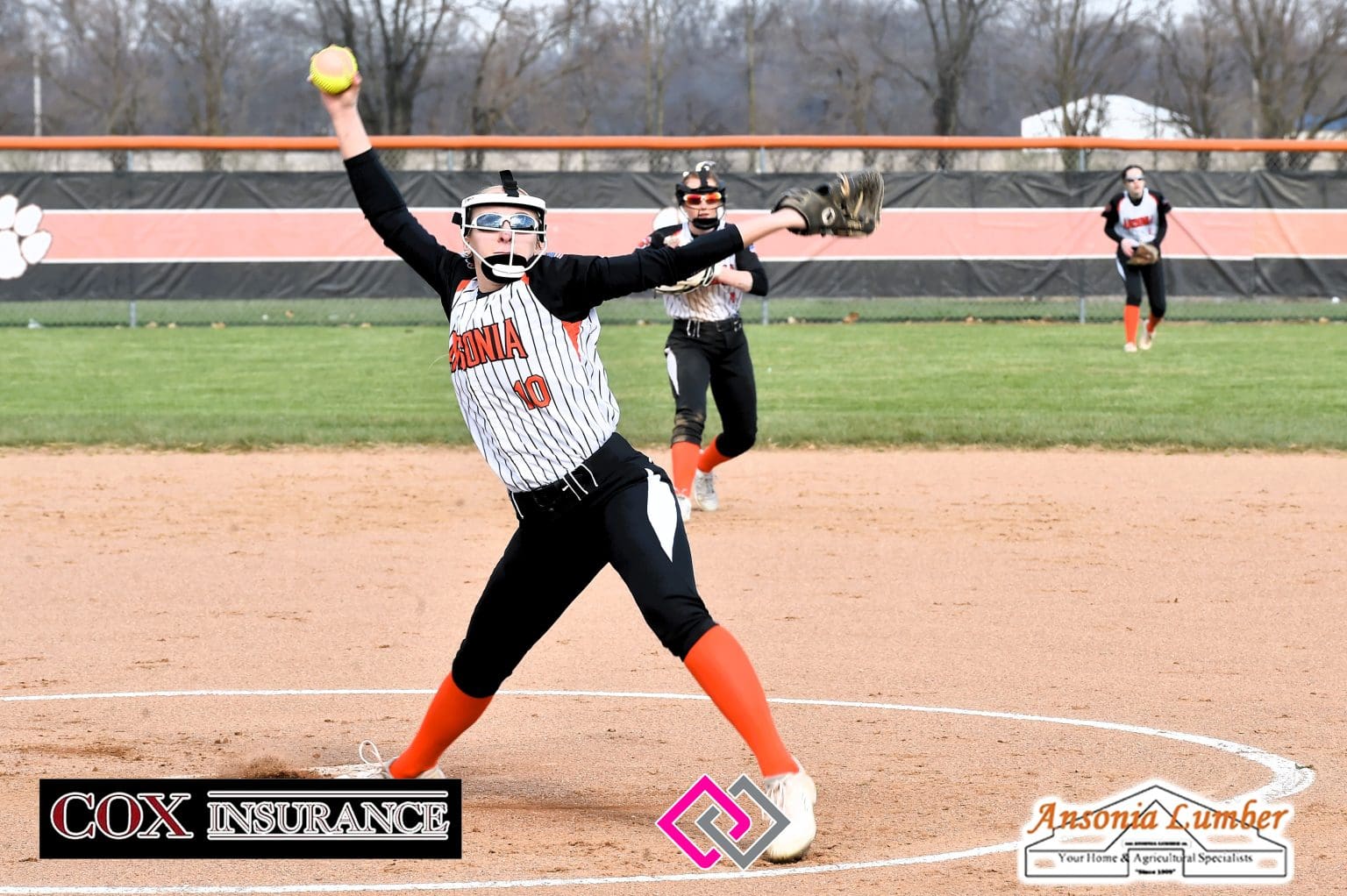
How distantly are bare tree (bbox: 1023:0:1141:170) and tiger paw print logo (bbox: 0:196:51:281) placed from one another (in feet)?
82.8

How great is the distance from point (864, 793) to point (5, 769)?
9.34ft

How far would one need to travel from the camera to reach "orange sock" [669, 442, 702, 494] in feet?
35.3

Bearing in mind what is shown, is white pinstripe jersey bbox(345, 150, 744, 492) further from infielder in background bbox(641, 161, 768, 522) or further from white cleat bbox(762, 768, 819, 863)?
infielder in background bbox(641, 161, 768, 522)

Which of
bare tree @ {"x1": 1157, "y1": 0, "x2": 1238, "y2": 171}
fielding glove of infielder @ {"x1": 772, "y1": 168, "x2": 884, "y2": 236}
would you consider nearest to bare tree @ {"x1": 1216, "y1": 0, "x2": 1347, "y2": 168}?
bare tree @ {"x1": 1157, "y1": 0, "x2": 1238, "y2": 171}

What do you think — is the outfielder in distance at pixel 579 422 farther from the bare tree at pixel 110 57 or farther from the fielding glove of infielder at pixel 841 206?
the bare tree at pixel 110 57

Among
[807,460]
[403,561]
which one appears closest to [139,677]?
[403,561]

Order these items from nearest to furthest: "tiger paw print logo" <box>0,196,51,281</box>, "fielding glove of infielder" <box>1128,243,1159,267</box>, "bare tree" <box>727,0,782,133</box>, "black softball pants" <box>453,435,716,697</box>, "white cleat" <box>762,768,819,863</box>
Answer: "white cleat" <box>762,768,819,863</box> < "black softball pants" <box>453,435,716,697</box> < "fielding glove of infielder" <box>1128,243,1159,267</box> < "tiger paw print logo" <box>0,196,51,281</box> < "bare tree" <box>727,0,782,133</box>

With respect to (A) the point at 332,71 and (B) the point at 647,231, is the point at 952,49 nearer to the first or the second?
(B) the point at 647,231

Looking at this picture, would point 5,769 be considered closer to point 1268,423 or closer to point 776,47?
point 1268,423

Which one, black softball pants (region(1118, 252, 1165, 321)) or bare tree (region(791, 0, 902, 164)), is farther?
bare tree (region(791, 0, 902, 164))

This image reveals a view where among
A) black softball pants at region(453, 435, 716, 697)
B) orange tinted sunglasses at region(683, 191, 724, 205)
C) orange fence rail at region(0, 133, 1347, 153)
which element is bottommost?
black softball pants at region(453, 435, 716, 697)

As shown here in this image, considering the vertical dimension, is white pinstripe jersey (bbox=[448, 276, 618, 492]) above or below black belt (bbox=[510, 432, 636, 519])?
above

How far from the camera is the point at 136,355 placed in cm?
2019

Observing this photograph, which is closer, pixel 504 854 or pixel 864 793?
pixel 504 854
